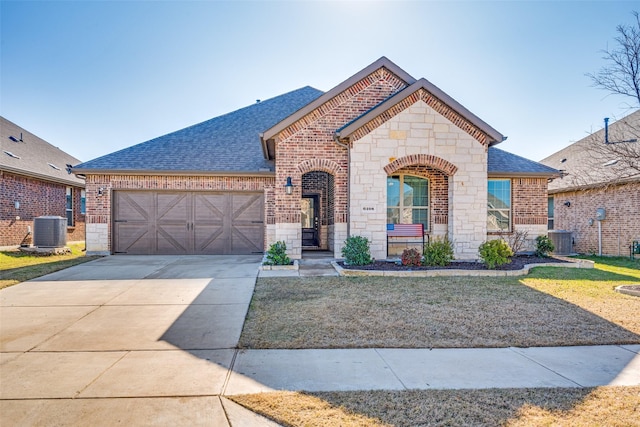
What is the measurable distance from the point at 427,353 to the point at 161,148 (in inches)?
541

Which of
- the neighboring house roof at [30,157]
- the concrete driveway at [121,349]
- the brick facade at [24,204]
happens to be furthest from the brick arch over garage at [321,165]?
the brick facade at [24,204]

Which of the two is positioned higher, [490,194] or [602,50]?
[602,50]

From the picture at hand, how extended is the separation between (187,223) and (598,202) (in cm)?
1799

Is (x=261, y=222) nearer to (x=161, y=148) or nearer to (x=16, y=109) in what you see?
(x=161, y=148)

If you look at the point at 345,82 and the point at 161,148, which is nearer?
the point at 345,82

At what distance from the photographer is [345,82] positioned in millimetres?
12367

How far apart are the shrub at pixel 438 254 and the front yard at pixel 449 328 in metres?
1.38

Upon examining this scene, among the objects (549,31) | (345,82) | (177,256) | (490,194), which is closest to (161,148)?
(177,256)

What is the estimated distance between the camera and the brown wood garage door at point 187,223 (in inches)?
561

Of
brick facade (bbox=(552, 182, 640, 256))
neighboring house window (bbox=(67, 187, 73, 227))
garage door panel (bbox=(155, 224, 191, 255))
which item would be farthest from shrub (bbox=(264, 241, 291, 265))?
neighboring house window (bbox=(67, 187, 73, 227))

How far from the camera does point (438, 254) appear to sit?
10555 millimetres

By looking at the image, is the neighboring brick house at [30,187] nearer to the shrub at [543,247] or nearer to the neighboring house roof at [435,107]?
the neighboring house roof at [435,107]

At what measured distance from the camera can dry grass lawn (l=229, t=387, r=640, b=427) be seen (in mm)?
3021

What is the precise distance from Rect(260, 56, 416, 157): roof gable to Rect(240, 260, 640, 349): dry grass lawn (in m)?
5.10
